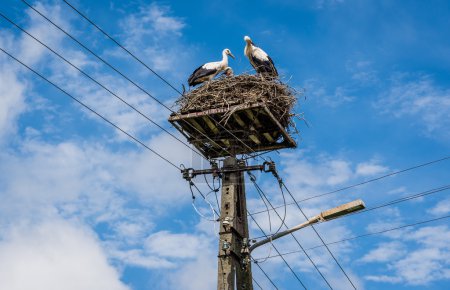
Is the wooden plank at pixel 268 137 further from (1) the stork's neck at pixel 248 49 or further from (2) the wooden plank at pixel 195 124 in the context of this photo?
(1) the stork's neck at pixel 248 49

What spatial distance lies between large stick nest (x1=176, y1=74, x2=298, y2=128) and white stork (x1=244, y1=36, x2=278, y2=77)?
135 centimetres

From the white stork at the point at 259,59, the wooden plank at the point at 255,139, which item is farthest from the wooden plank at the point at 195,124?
the white stork at the point at 259,59

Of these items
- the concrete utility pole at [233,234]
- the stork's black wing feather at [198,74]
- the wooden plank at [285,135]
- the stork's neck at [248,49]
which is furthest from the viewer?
the stork's neck at [248,49]

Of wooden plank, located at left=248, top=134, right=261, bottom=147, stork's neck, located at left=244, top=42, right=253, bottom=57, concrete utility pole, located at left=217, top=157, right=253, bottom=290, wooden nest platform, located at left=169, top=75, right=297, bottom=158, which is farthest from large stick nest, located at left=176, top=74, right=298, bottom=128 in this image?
stork's neck, located at left=244, top=42, right=253, bottom=57

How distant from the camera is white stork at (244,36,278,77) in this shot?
11.8 meters

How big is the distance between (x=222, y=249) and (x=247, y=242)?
0.52m

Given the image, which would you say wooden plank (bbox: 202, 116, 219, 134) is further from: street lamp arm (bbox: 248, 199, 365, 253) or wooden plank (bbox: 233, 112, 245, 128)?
street lamp arm (bbox: 248, 199, 365, 253)

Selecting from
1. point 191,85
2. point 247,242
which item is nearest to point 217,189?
point 247,242

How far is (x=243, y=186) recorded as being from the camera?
29.4 feet

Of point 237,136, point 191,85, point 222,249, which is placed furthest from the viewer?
point 191,85

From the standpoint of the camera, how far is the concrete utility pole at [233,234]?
785cm

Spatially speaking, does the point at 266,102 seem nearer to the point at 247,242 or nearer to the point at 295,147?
Answer: the point at 295,147

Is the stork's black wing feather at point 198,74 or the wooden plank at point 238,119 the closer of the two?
the wooden plank at point 238,119

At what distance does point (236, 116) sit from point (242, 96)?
18.2 inches
